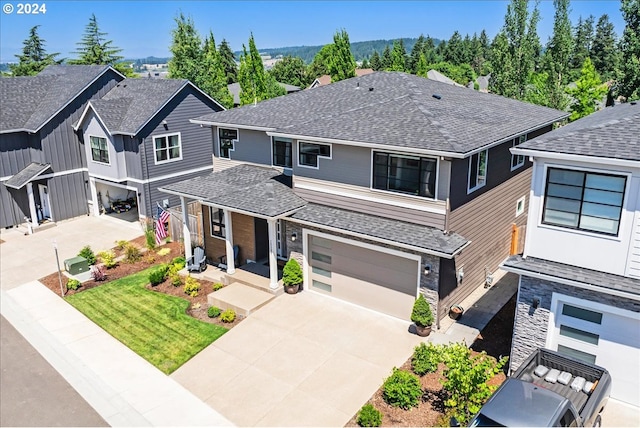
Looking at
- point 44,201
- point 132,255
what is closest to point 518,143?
point 132,255

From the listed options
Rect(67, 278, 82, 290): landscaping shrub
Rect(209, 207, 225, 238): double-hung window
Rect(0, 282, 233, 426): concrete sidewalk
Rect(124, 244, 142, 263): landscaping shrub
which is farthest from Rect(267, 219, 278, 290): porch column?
Rect(67, 278, 82, 290): landscaping shrub

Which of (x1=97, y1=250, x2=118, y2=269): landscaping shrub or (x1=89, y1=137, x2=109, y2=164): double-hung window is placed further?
(x1=89, y1=137, x2=109, y2=164): double-hung window

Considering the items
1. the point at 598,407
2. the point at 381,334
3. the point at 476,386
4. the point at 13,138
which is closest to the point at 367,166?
the point at 381,334

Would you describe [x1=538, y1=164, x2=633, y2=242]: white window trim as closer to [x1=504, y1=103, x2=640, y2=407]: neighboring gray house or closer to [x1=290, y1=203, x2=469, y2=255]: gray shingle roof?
[x1=504, y1=103, x2=640, y2=407]: neighboring gray house

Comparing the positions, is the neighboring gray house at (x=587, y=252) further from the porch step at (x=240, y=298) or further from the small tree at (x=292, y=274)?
the porch step at (x=240, y=298)

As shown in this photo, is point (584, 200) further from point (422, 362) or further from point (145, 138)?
point (145, 138)

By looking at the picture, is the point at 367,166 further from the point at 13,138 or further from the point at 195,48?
the point at 195,48
